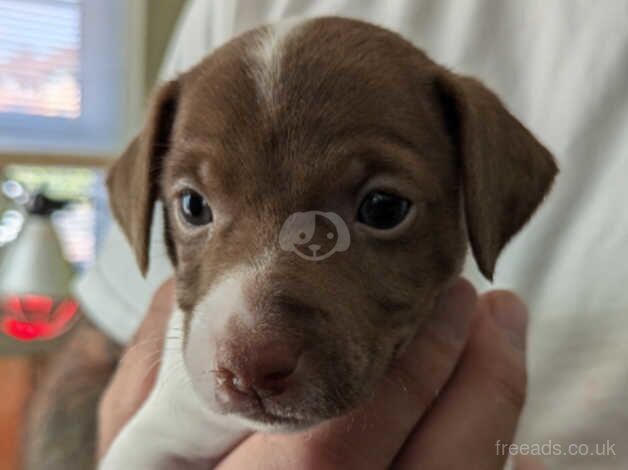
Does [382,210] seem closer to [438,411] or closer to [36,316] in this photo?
[438,411]

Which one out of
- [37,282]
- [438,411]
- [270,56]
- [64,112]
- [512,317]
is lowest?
[37,282]

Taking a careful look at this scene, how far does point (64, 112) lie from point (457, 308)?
3.98 meters

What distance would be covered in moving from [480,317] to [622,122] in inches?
22.2

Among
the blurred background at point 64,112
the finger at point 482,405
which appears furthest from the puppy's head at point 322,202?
the blurred background at point 64,112

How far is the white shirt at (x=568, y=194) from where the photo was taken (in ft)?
5.10

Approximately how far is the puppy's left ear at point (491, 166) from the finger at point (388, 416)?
7.4 inches

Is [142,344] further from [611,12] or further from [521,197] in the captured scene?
[611,12]

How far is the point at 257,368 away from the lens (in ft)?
3.17

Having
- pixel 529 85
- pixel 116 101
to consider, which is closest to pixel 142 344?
pixel 529 85

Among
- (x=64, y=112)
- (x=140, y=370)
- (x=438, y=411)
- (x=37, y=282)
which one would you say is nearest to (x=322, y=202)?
(x=438, y=411)

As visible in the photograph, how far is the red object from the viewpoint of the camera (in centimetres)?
423

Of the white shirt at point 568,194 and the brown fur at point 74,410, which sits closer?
the white shirt at point 568,194

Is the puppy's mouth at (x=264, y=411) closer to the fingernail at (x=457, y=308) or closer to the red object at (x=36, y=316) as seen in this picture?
the fingernail at (x=457, y=308)

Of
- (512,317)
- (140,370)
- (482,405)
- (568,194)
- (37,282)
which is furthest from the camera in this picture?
(37,282)
